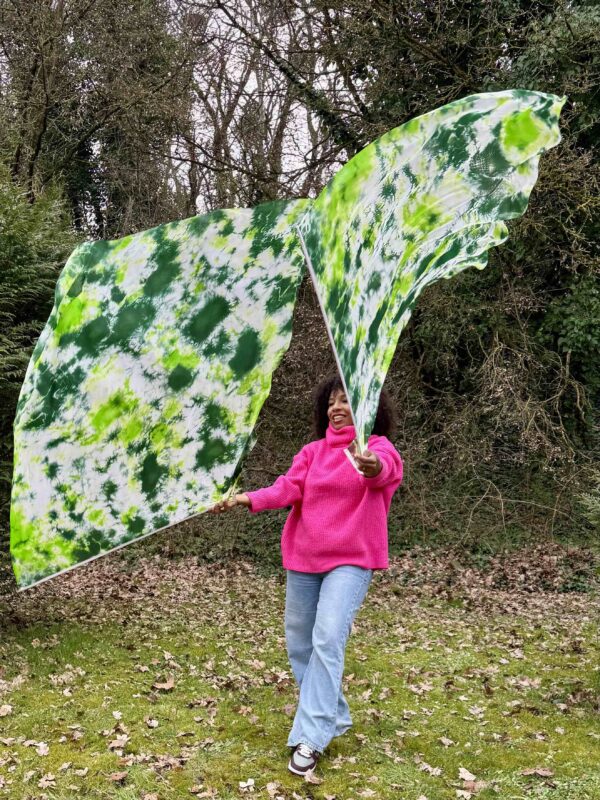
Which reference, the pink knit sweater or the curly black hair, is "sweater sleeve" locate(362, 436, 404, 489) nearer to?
the pink knit sweater

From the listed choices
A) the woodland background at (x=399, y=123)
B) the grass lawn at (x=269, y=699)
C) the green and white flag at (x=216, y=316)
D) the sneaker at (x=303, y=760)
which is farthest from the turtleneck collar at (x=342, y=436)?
the woodland background at (x=399, y=123)

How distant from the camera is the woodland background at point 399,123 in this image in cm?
1030

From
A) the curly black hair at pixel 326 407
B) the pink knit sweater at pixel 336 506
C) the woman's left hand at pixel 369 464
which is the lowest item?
the pink knit sweater at pixel 336 506

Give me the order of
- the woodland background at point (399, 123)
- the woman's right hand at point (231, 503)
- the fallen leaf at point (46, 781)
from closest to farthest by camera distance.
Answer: the woman's right hand at point (231, 503) → the fallen leaf at point (46, 781) → the woodland background at point (399, 123)

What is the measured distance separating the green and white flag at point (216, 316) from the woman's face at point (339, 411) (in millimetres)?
914

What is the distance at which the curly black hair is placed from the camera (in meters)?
4.09

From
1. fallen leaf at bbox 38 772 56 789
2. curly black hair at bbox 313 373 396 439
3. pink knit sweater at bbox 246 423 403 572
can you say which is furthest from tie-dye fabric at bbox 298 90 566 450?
Answer: fallen leaf at bbox 38 772 56 789

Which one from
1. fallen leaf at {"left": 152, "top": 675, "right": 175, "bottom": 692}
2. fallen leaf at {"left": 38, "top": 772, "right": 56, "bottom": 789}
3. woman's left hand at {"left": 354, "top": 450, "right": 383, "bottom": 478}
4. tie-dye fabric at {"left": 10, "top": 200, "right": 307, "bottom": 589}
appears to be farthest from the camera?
fallen leaf at {"left": 152, "top": 675, "right": 175, "bottom": 692}

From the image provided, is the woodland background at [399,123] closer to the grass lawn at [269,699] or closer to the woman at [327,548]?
the grass lawn at [269,699]

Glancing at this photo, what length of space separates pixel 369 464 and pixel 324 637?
948 mm

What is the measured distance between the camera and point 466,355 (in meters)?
11.8

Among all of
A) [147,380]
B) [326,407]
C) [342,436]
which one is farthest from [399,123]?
[147,380]

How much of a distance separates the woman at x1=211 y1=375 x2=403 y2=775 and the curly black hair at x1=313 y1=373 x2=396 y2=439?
4.8 inches

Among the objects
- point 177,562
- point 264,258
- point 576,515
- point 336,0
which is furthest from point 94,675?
point 336,0
